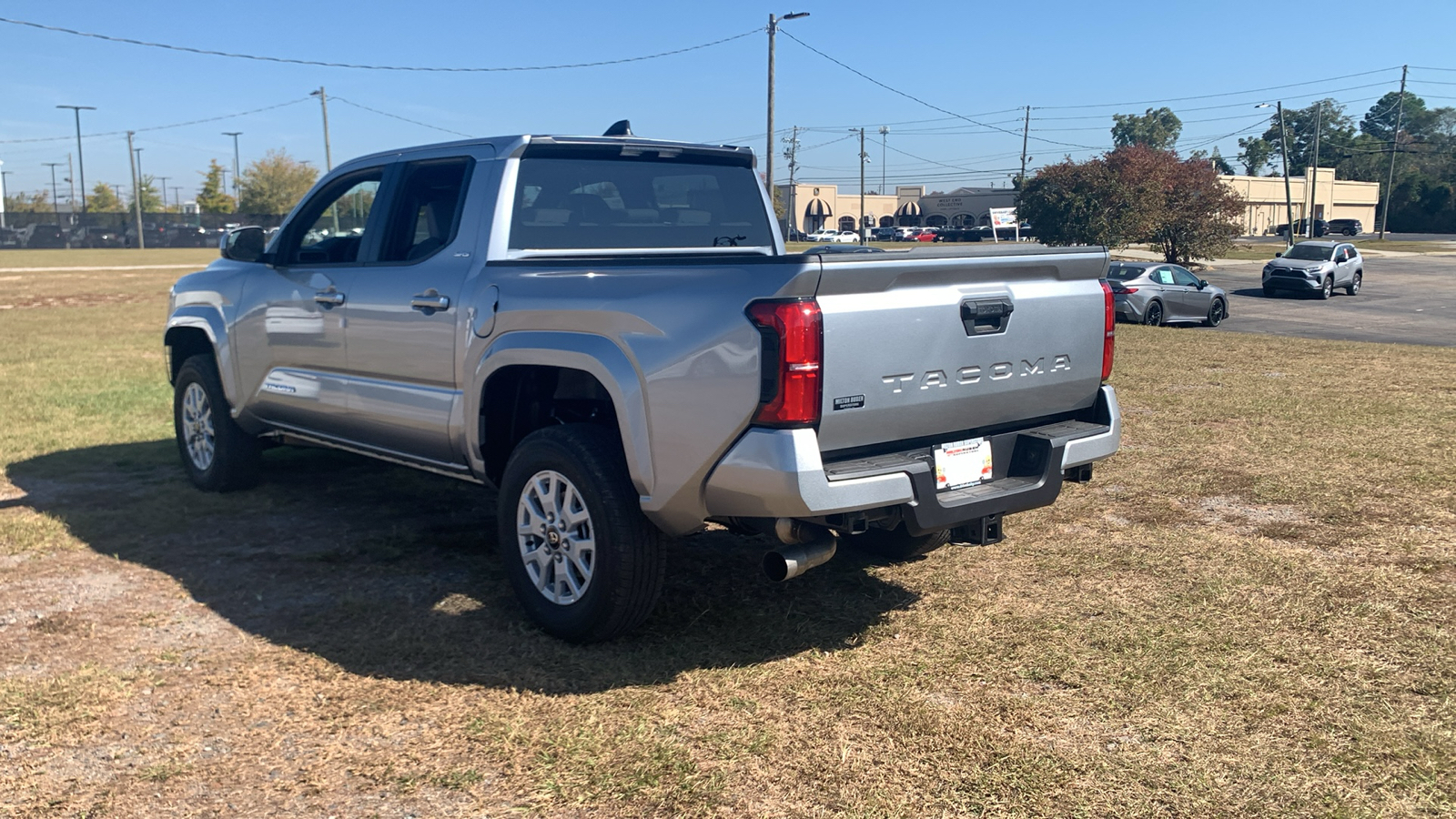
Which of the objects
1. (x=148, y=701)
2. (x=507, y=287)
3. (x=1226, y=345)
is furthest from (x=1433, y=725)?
(x=1226, y=345)

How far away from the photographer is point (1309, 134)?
16150 cm

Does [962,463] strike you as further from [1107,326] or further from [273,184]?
[273,184]

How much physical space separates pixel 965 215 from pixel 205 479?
115129 mm

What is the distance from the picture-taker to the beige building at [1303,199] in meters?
103

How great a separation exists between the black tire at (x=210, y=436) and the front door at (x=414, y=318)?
1651mm

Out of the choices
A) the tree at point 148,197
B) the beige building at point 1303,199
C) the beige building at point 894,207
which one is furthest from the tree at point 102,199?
the beige building at point 1303,199

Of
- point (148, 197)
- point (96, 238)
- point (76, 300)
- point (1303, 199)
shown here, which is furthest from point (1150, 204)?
point (148, 197)

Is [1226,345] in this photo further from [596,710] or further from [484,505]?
[596,710]

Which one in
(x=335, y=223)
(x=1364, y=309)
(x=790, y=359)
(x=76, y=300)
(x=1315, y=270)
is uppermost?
(x=335, y=223)

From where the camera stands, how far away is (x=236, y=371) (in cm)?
649

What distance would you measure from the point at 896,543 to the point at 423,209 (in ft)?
9.21

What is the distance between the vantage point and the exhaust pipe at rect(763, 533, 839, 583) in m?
3.94

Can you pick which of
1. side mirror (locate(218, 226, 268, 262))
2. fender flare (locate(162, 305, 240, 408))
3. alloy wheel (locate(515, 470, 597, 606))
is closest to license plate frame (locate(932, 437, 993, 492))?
alloy wheel (locate(515, 470, 597, 606))

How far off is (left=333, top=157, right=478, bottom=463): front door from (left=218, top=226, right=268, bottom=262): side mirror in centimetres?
100
